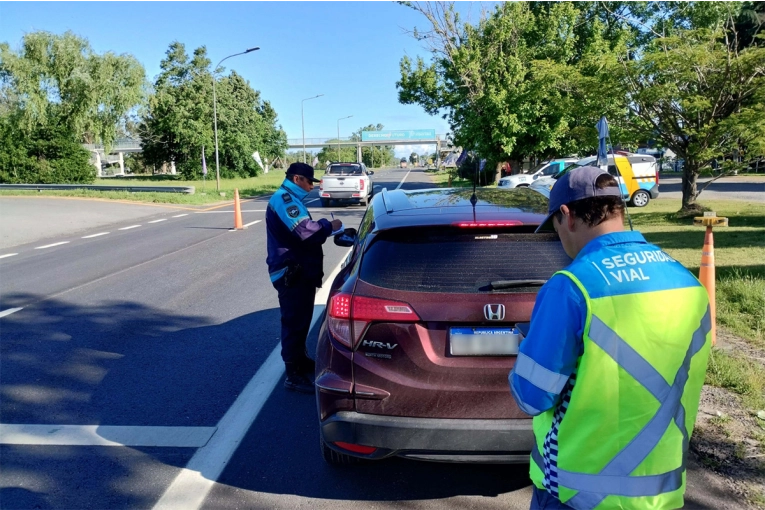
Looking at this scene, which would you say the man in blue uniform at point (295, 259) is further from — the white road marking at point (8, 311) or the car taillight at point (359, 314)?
the white road marking at point (8, 311)

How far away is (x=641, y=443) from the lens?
5.78 ft

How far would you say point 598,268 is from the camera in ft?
5.72

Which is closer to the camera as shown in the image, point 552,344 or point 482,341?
point 552,344

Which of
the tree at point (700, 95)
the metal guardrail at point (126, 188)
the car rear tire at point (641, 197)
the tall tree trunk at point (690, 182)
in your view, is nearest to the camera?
the tree at point (700, 95)

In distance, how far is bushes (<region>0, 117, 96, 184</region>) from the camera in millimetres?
43062

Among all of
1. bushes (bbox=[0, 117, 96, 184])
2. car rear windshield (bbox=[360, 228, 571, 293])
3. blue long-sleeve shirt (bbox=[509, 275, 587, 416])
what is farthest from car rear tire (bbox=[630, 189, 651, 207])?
bushes (bbox=[0, 117, 96, 184])

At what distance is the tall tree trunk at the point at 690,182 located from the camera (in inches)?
604

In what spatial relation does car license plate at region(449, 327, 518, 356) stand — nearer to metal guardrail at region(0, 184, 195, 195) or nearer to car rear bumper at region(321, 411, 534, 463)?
car rear bumper at region(321, 411, 534, 463)

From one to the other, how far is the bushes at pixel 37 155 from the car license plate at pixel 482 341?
1831 inches

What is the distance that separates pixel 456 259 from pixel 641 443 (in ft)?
5.68

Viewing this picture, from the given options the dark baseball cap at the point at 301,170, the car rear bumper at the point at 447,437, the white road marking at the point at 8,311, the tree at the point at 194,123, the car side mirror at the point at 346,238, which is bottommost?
the white road marking at the point at 8,311

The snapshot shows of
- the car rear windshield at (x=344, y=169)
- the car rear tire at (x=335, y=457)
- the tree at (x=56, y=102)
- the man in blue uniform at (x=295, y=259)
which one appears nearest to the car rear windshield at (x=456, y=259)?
the car rear tire at (x=335, y=457)

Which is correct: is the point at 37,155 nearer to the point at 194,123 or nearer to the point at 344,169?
the point at 194,123

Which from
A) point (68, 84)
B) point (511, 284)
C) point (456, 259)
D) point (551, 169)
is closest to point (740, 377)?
point (511, 284)
